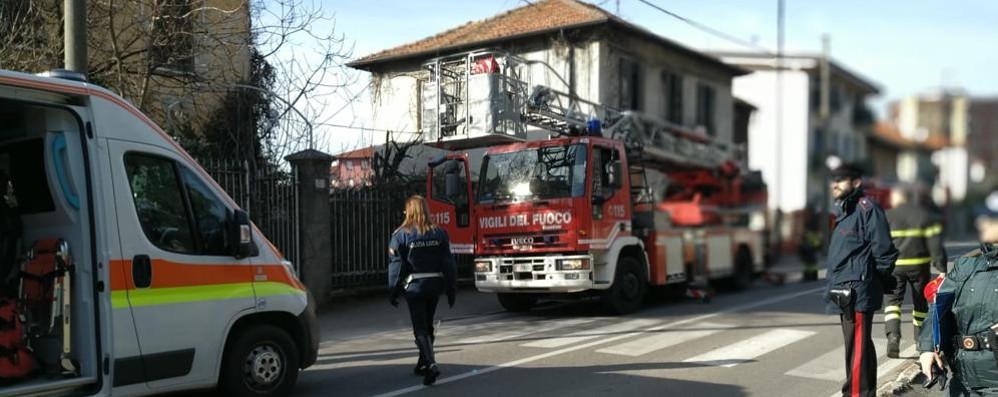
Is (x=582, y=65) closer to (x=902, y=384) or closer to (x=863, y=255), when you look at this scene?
(x=902, y=384)

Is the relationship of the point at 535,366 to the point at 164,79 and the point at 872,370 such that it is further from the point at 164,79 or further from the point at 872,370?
the point at 164,79

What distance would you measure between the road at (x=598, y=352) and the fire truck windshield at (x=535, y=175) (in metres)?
1.87

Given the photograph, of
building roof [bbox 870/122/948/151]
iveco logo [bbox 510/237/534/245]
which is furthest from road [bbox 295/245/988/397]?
building roof [bbox 870/122/948/151]

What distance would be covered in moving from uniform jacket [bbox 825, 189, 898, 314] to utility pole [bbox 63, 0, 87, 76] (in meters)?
6.46

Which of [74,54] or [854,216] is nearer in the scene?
[854,216]

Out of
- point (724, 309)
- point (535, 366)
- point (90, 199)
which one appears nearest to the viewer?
point (90, 199)

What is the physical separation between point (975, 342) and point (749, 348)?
16.6ft

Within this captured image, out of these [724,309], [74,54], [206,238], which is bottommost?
[724,309]

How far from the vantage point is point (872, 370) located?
572 centimetres

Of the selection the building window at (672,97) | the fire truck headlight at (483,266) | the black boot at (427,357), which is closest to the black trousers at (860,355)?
the black boot at (427,357)

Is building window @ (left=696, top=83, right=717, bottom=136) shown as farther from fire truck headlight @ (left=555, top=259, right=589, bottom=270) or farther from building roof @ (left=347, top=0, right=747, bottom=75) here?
fire truck headlight @ (left=555, top=259, right=589, bottom=270)

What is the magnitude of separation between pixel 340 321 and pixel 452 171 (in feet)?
9.08

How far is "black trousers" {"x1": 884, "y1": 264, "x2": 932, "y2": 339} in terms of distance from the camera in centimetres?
794

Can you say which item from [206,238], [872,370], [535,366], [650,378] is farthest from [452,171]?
[872,370]
